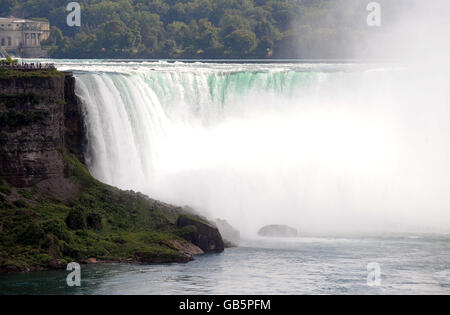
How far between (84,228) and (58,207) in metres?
2.08

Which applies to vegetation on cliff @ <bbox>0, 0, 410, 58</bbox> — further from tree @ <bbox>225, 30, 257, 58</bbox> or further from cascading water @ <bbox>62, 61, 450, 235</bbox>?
cascading water @ <bbox>62, 61, 450, 235</bbox>

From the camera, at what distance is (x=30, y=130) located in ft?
193

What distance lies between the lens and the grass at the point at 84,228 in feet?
178

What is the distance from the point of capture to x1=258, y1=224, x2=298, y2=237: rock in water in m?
65.0

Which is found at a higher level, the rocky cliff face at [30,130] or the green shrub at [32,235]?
the rocky cliff face at [30,130]

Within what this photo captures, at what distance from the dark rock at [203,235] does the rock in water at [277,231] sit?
5808 millimetres

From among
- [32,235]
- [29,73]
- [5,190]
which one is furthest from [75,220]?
[29,73]

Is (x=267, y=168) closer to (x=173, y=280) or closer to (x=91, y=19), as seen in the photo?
(x=173, y=280)

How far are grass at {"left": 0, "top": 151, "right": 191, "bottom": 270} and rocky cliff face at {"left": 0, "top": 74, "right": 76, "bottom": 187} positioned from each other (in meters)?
1.03

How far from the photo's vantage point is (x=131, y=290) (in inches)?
1938

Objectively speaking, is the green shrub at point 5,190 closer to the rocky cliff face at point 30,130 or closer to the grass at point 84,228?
the grass at point 84,228

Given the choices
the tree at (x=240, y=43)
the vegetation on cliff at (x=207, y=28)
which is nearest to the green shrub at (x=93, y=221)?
the vegetation on cliff at (x=207, y=28)

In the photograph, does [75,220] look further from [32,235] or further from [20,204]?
[32,235]

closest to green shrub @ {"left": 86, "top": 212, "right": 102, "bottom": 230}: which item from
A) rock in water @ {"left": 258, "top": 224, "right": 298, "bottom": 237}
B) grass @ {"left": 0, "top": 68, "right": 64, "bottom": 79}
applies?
grass @ {"left": 0, "top": 68, "right": 64, "bottom": 79}
